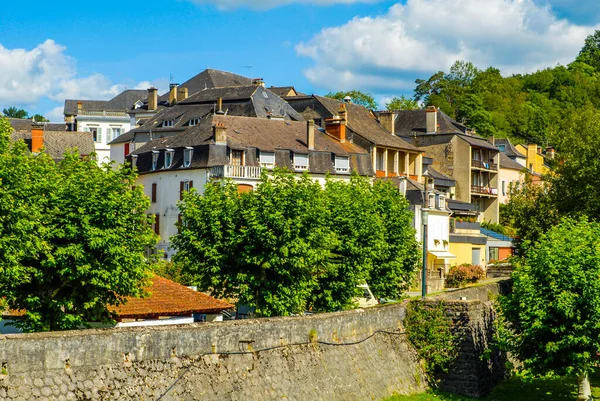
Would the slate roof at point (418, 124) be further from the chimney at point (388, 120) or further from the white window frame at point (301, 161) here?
the white window frame at point (301, 161)

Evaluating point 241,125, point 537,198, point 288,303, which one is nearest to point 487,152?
point 537,198

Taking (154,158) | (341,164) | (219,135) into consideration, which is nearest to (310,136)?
(341,164)

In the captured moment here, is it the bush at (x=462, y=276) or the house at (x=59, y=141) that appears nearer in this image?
the bush at (x=462, y=276)

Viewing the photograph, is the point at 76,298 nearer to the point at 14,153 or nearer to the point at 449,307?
the point at 14,153

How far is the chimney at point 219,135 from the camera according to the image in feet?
192

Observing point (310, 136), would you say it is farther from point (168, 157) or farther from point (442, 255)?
point (442, 255)

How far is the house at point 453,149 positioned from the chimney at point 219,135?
29128 millimetres

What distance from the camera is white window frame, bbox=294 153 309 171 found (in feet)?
203

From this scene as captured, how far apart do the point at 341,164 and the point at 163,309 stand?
35.2 metres

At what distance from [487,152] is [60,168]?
6345cm

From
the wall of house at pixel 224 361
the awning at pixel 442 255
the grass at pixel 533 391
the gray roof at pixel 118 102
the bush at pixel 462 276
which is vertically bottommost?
the grass at pixel 533 391

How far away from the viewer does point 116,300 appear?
28.2 meters

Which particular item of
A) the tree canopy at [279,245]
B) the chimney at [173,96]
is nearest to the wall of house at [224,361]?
the tree canopy at [279,245]

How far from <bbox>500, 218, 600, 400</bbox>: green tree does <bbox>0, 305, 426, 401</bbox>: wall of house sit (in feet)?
11.2
